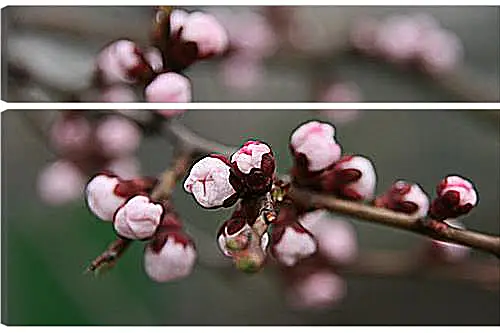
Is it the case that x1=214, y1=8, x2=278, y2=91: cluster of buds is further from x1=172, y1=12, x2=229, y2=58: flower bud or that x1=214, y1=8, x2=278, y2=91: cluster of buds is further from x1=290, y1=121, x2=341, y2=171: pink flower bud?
x1=290, y1=121, x2=341, y2=171: pink flower bud

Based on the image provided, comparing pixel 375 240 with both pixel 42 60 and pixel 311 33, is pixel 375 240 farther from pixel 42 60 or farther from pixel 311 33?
pixel 42 60

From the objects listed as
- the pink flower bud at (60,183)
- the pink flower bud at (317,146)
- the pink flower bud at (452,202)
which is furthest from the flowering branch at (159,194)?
the pink flower bud at (60,183)

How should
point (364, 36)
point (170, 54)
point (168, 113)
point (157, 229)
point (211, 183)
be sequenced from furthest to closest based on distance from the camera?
point (364, 36)
point (168, 113)
point (170, 54)
point (157, 229)
point (211, 183)

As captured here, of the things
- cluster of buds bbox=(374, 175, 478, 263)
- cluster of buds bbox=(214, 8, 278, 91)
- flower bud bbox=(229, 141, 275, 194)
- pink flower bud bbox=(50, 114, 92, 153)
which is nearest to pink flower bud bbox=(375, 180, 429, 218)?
cluster of buds bbox=(374, 175, 478, 263)

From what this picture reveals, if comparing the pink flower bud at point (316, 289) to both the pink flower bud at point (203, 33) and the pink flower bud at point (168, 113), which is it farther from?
the pink flower bud at point (203, 33)

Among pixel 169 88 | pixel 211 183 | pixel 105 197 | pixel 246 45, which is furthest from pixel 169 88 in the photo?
pixel 246 45

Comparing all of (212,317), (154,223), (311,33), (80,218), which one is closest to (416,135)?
(311,33)

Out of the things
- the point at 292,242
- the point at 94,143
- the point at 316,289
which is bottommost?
the point at 316,289

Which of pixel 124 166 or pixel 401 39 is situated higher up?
pixel 401 39

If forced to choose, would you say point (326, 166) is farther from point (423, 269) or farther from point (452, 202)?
point (423, 269)
